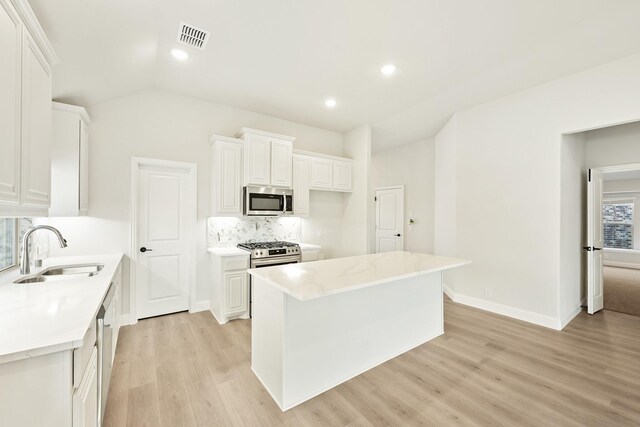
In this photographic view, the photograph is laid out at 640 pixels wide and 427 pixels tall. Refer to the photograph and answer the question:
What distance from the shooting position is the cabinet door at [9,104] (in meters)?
1.28

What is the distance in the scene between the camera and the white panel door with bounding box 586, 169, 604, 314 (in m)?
3.86

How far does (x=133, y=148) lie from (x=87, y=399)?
3.18 m

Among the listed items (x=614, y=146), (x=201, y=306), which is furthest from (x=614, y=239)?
(x=201, y=306)

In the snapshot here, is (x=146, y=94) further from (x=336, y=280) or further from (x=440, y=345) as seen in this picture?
(x=440, y=345)

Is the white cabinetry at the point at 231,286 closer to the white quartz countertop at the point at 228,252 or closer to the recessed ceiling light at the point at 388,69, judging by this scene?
the white quartz countertop at the point at 228,252

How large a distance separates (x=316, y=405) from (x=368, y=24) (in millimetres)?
3271

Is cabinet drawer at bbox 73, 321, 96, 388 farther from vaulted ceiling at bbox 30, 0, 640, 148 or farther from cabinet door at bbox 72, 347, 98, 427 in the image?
vaulted ceiling at bbox 30, 0, 640, 148

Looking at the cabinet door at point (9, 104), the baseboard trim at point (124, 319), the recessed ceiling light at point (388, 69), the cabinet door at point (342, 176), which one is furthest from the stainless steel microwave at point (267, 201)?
the cabinet door at point (9, 104)

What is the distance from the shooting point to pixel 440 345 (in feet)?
9.77

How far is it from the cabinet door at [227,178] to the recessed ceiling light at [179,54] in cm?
110

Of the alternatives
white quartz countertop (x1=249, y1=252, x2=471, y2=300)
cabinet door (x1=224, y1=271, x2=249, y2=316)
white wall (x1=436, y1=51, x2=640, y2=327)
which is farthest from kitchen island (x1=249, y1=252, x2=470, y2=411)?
white wall (x1=436, y1=51, x2=640, y2=327)

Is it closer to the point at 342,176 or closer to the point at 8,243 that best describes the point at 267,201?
the point at 342,176

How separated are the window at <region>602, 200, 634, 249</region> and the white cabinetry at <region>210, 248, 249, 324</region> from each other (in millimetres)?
9737

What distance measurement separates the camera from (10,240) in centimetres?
247
